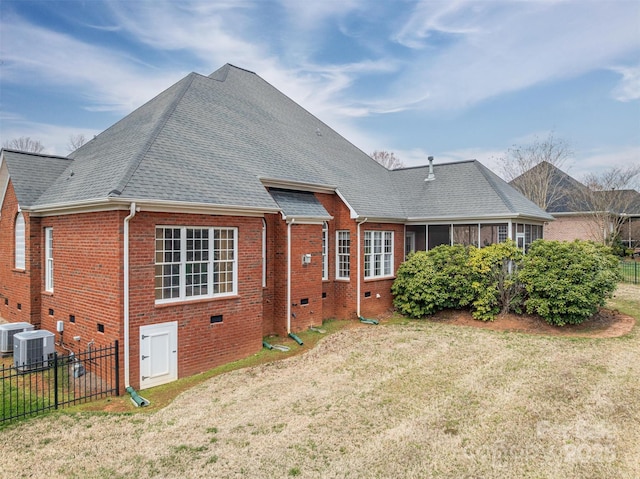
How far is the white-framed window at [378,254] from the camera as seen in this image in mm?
15820

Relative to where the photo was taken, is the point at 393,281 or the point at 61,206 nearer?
the point at 61,206

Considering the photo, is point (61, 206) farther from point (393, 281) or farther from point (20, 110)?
point (20, 110)

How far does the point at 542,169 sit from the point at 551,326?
99.9 feet

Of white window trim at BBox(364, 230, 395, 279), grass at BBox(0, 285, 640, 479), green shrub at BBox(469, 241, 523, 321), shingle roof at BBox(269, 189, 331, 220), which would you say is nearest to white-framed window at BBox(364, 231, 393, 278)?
white window trim at BBox(364, 230, 395, 279)

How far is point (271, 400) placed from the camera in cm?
785

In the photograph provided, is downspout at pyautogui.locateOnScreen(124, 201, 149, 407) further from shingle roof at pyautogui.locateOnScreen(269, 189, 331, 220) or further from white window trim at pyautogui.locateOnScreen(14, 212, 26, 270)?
white window trim at pyautogui.locateOnScreen(14, 212, 26, 270)

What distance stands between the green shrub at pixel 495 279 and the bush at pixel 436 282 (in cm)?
40

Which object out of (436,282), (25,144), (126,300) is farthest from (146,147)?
(25,144)

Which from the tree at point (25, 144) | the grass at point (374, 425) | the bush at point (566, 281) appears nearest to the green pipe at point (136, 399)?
the grass at point (374, 425)

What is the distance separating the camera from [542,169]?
3872cm

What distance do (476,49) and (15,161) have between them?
17919mm

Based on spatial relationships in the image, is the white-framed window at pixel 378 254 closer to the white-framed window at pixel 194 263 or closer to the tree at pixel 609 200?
the white-framed window at pixel 194 263

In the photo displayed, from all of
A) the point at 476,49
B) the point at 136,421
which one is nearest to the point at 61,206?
the point at 136,421

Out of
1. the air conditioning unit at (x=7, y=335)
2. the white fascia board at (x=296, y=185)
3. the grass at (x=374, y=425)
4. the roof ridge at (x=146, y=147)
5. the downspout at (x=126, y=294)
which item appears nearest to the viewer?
the grass at (x=374, y=425)
